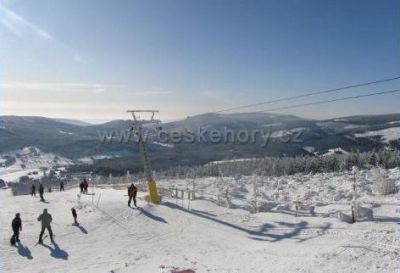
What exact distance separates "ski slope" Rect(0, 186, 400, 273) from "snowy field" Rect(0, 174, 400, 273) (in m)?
0.03

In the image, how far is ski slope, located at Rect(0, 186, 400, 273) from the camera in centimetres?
1747

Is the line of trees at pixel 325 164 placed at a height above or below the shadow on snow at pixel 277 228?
above

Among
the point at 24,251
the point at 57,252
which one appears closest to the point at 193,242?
the point at 57,252

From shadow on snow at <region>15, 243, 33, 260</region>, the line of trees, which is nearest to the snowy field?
shadow on snow at <region>15, 243, 33, 260</region>

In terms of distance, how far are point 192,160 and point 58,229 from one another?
166 metres

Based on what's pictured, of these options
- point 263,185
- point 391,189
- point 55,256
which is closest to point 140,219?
point 55,256

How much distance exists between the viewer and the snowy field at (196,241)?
17500 millimetres

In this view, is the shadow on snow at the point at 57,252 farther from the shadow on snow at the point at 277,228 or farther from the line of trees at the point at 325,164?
the line of trees at the point at 325,164

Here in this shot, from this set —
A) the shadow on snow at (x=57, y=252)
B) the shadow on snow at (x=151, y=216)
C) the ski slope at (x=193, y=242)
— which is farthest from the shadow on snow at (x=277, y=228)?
the shadow on snow at (x=57, y=252)

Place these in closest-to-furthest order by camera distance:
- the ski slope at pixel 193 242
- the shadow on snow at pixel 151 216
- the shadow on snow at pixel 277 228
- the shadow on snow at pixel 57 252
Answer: the ski slope at pixel 193 242 < the shadow on snow at pixel 57 252 < the shadow on snow at pixel 277 228 < the shadow on snow at pixel 151 216

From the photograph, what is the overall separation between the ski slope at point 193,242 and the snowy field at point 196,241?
3 centimetres

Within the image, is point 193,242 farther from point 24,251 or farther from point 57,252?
point 24,251

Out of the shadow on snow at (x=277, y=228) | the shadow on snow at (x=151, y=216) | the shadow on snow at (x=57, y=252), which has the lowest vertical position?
the shadow on snow at (x=57, y=252)

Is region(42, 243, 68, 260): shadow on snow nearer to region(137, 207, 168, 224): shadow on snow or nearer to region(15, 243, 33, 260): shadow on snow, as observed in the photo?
region(15, 243, 33, 260): shadow on snow
